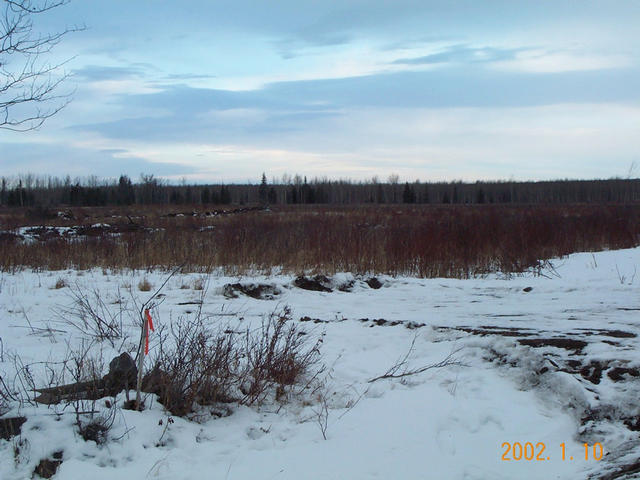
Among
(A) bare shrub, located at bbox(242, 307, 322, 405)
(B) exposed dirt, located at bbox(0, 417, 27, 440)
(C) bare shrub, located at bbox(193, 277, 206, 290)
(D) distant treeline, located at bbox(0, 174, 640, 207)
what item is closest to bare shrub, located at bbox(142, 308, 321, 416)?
(A) bare shrub, located at bbox(242, 307, 322, 405)

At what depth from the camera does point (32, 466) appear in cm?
258

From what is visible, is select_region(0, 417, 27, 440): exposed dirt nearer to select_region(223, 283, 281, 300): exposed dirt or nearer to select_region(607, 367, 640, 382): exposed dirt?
select_region(607, 367, 640, 382): exposed dirt

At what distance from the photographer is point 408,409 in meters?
3.51

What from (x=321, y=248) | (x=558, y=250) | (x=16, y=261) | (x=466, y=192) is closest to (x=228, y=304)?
(x=321, y=248)

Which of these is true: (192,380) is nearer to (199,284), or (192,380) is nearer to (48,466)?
(48,466)

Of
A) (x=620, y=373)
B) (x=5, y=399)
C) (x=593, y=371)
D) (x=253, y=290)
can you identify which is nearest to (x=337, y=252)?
(x=253, y=290)

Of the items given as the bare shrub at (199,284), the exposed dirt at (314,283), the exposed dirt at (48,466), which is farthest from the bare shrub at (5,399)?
the exposed dirt at (314,283)

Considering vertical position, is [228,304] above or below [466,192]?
below

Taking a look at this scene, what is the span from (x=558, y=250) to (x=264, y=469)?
1220 cm

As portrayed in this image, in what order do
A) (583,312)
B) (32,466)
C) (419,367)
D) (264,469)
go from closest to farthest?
1. (32,466)
2. (264,469)
3. (419,367)
4. (583,312)

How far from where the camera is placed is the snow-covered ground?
2.75 metres

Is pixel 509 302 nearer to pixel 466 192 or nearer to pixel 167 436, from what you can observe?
pixel 167 436

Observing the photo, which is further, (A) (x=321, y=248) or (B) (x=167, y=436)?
(A) (x=321, y=248)

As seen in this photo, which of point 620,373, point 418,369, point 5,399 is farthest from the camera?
point 418,369
